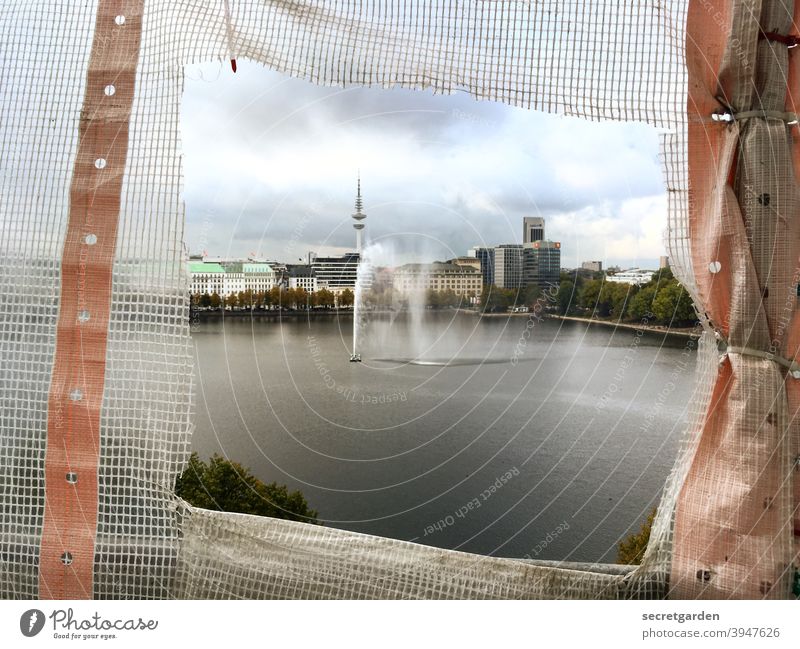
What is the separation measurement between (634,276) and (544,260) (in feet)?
2.80

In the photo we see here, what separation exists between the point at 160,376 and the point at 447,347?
30.4 feet

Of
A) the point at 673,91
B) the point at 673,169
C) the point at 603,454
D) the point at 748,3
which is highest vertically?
the point at 748,3

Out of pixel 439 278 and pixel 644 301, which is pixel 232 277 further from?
pixel 644 301

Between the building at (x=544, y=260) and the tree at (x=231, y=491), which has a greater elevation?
the building at (x=544, y=260)

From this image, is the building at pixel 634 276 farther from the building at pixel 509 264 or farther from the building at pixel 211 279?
the building at pixel 211 279

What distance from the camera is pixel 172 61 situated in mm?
1026

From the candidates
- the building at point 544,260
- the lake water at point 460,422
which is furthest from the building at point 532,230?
the lake water at point 460,422

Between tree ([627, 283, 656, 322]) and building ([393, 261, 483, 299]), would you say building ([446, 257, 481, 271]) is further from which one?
tree ([627, 283, 656, 322])

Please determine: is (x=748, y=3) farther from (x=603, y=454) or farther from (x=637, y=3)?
(x=603, y=454)

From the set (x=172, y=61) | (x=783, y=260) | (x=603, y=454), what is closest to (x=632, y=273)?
(x=783, y=260)

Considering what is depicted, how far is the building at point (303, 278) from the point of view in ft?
13.0

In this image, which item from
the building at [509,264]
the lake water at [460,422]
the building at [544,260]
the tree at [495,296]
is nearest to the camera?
the building at [544,260]

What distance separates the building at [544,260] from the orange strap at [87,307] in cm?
205

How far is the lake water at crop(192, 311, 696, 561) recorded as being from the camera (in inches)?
270
